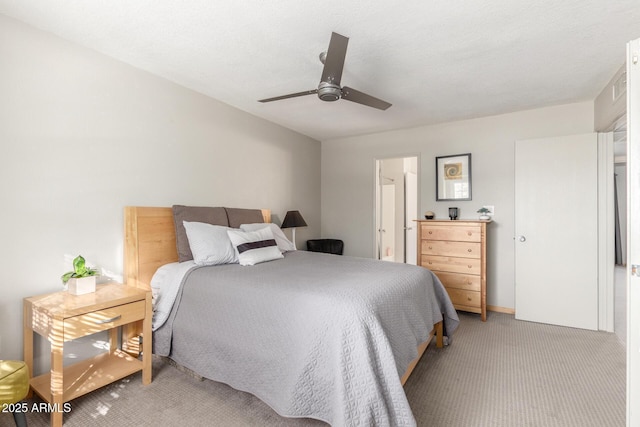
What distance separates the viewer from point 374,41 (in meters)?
2.23

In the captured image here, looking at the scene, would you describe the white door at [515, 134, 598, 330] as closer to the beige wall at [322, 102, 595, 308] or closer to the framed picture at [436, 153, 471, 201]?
the beige wall at [322, 102, 595, 308]

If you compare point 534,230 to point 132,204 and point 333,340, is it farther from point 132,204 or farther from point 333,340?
point 132,204

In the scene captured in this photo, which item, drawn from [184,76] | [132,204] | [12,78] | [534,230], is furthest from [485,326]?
[12,78]

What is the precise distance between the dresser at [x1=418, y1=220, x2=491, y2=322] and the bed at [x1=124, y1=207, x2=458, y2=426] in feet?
3.64

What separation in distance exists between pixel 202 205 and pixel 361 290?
85.1 inches

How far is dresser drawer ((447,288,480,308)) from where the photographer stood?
12.0 ft

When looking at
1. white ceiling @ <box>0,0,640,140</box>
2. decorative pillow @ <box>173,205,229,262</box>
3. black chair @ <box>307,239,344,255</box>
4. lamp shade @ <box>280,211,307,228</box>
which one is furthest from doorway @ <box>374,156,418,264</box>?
decorative pillow @ <box>173,205,229,262</box>

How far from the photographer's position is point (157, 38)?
7.39ft

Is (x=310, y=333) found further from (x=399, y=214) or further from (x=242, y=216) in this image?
(x=399, y=214)

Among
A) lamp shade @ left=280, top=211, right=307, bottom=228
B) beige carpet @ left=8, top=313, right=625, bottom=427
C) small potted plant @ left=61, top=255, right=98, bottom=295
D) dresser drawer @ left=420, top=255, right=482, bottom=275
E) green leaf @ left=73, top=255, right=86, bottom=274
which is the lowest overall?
beige carpet @ left=8, top=313, right=625, bottom=427

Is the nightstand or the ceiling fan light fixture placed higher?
the ceiling fan light fixture

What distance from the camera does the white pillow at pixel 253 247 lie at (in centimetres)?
271

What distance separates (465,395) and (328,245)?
121 inches

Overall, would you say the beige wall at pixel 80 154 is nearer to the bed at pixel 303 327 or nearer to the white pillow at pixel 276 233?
the bed at pixel 303 327
